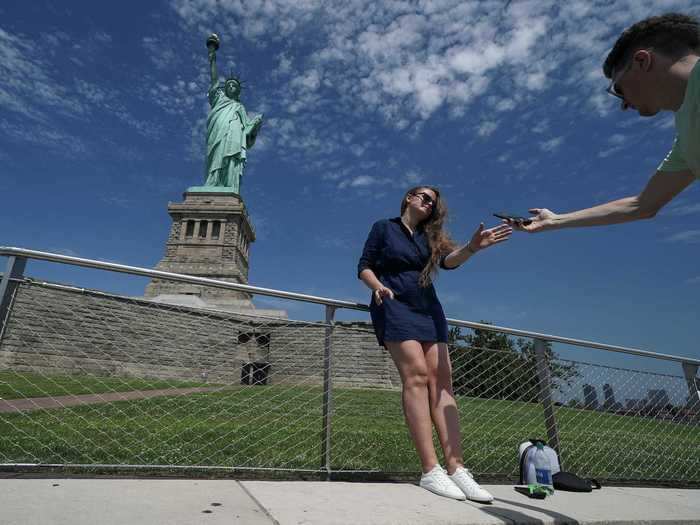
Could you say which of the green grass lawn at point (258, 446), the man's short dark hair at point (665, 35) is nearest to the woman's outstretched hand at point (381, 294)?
the green grass lawn at point (258, 446)

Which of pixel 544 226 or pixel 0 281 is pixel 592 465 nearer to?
pixel 544 226

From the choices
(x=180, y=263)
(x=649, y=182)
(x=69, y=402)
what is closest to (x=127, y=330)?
(x=180, y=263)

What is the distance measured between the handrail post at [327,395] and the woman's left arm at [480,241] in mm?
923

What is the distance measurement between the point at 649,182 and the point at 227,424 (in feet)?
15.2

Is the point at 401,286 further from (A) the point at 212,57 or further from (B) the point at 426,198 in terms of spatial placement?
(A) the point at 212,57

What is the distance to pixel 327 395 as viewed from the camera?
2701 mm

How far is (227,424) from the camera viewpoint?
4746 millimetres

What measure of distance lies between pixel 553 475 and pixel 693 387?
Answer: 7.37 ft

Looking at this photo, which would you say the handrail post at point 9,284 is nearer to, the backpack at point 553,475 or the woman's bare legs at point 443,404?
the woman's bare legs at point 443,404

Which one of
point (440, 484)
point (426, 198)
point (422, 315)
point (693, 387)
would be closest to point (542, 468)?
point (440, 484)

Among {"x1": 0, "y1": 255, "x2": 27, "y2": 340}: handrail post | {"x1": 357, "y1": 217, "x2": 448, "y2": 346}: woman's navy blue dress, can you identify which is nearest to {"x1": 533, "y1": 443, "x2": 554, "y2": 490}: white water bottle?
{"x1": 357, "y1": 217, "x2": 448, "y2": 346}: woman's navy blue dress

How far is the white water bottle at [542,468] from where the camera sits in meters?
2.46

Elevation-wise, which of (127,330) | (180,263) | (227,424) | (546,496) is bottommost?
(546,496)

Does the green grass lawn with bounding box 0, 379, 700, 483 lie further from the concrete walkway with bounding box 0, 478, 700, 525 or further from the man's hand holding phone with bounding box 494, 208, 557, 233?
the man's hand holding phone with bounding box 494, 208, 557, 233
